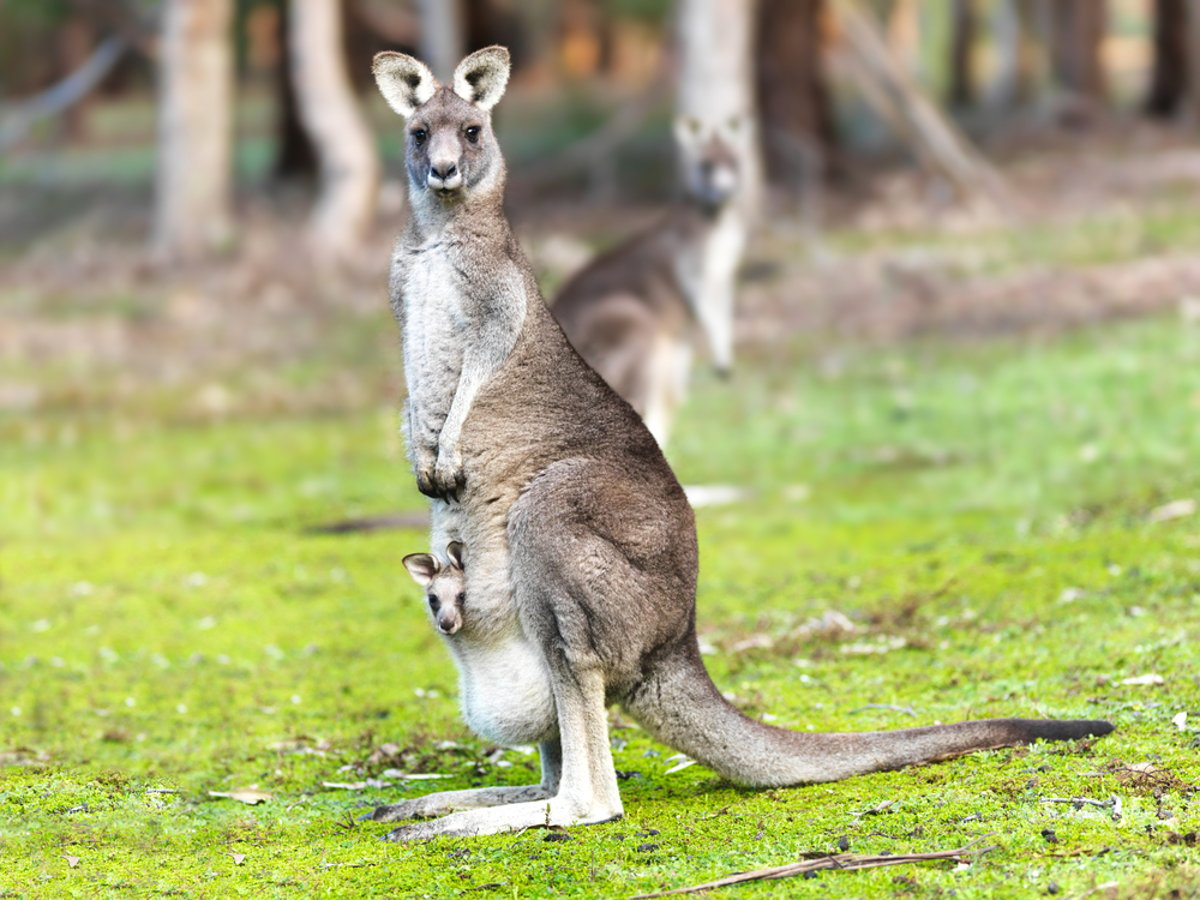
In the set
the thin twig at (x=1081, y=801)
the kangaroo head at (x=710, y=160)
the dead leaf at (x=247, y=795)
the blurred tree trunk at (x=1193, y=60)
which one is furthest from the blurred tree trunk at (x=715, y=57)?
the thin twig at (x=1081, y=801)

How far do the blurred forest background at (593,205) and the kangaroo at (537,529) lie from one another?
775 cm

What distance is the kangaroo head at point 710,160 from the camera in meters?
10.8

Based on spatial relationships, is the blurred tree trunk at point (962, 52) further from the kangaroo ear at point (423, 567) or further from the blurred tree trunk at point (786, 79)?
the kangaroo ear at point (423, 567)

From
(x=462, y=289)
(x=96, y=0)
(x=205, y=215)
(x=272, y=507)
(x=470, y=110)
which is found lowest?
(x=272, y=507)

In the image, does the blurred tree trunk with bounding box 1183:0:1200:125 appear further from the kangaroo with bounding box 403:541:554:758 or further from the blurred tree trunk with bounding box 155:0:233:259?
the kangaroo with bounding box 403:541:554:758

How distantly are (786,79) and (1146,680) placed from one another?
16.5 metres

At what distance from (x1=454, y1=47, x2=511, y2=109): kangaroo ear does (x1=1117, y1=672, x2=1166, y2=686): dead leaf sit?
2.62 meters

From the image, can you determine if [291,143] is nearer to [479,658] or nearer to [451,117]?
[451,117]

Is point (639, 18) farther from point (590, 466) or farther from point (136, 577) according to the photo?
point (590, 466)

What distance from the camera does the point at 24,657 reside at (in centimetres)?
681

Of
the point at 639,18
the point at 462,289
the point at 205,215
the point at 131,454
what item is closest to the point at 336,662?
the point at 462,289

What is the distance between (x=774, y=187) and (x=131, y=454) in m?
10.7

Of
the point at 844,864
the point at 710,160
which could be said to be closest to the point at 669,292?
the point at 710,160

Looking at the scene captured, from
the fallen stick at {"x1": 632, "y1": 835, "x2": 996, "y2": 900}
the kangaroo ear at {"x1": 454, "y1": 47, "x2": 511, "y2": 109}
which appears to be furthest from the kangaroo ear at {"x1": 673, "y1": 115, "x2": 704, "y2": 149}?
the fallen stick at {"x1": 632, "y1": 835, "x2": 996, "y2": 900}
